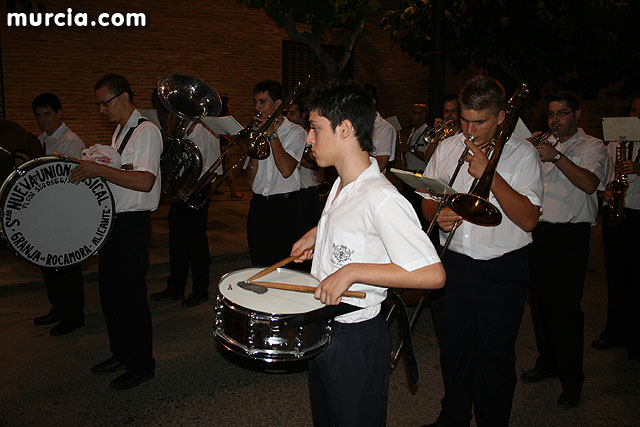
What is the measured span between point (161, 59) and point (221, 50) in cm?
164

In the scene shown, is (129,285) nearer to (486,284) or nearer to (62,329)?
(62,329)

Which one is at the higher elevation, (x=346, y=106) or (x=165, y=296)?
(x=346, y=106)

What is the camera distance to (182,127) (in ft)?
16.5

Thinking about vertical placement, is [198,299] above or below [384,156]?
below

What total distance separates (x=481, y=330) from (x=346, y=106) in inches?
67.9

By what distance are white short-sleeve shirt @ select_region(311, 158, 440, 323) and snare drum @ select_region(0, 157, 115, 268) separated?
87.5 inches

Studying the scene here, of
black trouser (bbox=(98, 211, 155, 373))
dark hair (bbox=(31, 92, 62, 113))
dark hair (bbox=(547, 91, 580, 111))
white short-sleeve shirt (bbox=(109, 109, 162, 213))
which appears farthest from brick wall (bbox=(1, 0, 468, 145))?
dark hair (bbox=(547, 91, 580, 111))

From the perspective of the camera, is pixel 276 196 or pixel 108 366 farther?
pixel 276 196

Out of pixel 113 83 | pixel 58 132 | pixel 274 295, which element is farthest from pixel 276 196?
pixel 274 295

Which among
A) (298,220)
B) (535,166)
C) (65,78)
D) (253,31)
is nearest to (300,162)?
(298,220)

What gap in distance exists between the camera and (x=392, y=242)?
206 cm

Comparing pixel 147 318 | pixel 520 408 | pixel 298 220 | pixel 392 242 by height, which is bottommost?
pixel 520 408

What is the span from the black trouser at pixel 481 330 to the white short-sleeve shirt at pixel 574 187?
105 centimetres

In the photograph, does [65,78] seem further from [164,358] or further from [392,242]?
[392,242]
